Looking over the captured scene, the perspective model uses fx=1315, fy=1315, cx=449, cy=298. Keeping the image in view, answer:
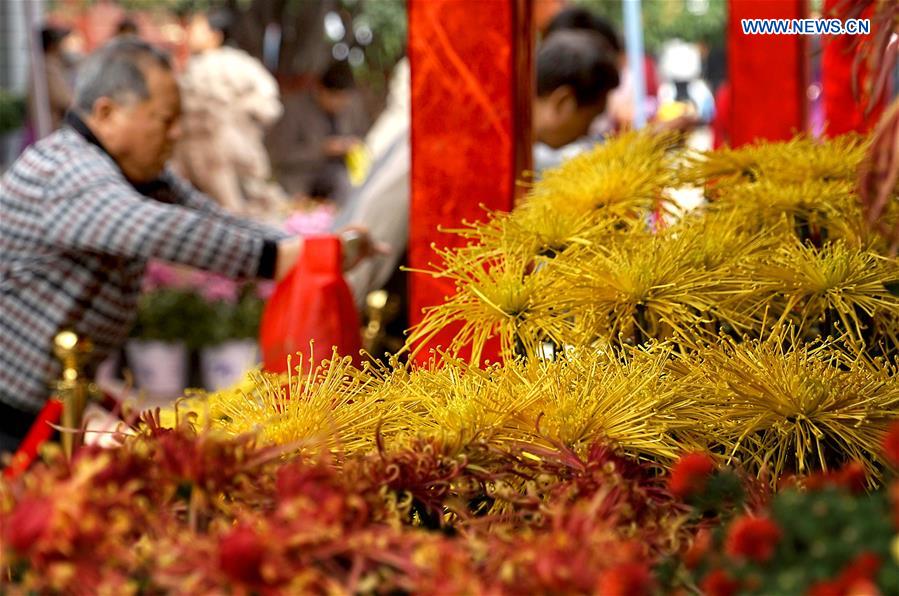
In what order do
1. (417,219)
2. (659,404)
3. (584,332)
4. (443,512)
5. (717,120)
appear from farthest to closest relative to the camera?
(717,120)
(417,219)
(584,332)
(659,404)
(443,512)

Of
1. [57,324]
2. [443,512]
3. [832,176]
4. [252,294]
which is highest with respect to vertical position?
[832,176]

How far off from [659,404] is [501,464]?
15cm

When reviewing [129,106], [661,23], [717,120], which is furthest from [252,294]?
[661,23]

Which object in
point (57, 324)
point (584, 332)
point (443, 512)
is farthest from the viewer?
point (57, 324)

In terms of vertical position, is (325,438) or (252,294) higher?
(325,438)

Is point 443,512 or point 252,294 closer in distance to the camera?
point 443,512

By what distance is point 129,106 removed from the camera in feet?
7.32

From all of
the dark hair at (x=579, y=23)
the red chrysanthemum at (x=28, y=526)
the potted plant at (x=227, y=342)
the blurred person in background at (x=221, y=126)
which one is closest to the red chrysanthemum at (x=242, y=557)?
the red chrysanthemum at (x=28, y=526)

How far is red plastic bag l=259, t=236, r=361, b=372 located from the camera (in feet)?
5.57

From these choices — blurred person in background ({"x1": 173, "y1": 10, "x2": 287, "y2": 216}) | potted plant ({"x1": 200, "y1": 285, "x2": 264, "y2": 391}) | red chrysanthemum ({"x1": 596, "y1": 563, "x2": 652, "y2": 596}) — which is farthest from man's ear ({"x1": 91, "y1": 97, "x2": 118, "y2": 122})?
blurred person in background ({"x1": 173, "y1": 10, "x2": 287, "y2": 216})

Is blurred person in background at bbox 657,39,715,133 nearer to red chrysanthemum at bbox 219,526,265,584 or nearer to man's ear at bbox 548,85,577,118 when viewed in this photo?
man's ear at bbox 548,85,577,118

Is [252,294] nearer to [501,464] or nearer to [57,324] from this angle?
[57,324]

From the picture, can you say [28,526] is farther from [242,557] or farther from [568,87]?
[568,87]

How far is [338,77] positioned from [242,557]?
7.92m
